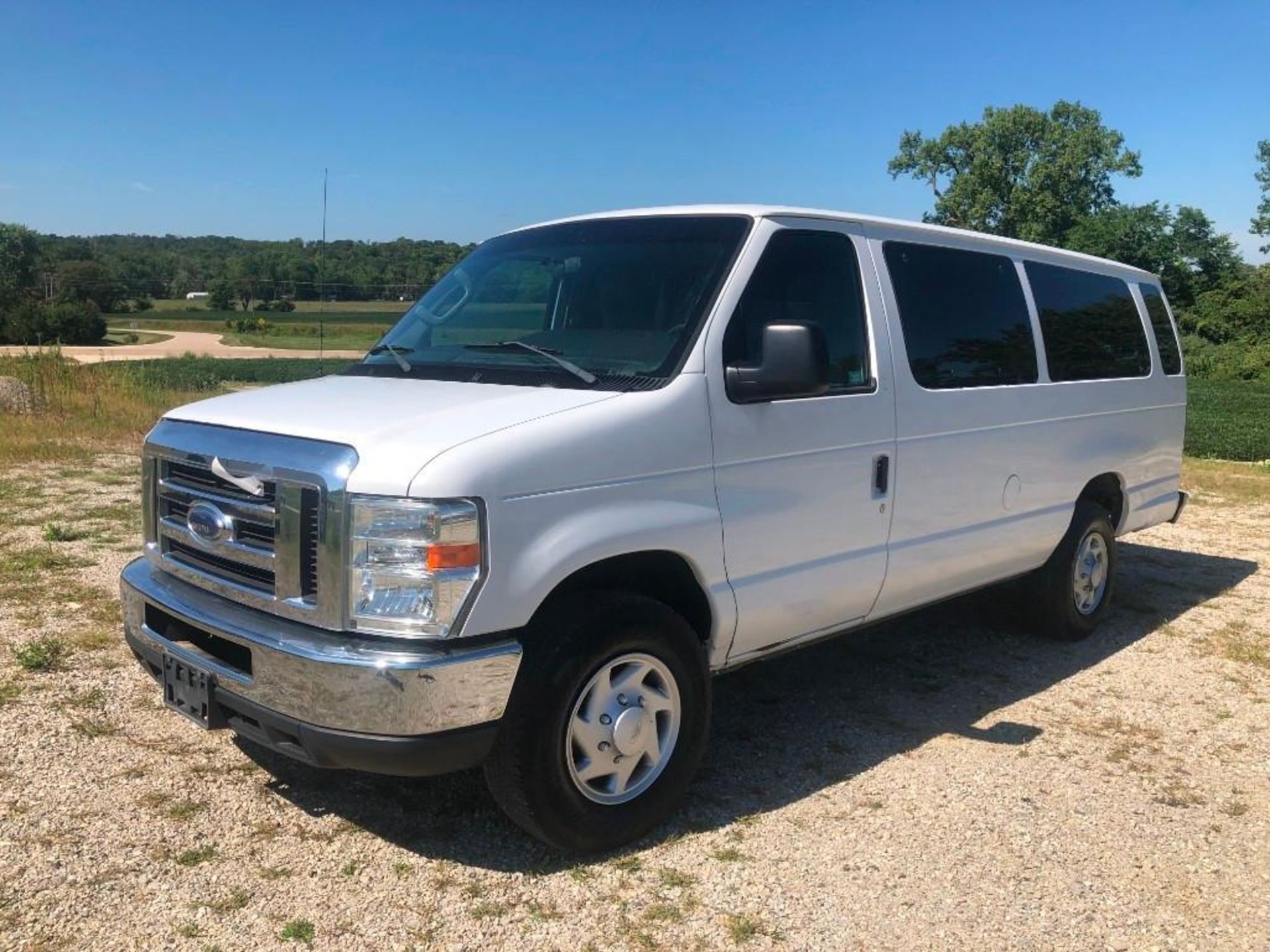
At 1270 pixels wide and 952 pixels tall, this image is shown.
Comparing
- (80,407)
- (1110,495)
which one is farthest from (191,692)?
(80,407)

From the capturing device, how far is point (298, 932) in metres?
3.01

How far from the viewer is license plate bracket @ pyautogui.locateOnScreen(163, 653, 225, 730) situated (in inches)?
132

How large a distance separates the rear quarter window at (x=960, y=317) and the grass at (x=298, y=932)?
3.11 meters

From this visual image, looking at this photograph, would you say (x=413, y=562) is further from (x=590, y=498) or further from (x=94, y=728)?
(x=94, y=728)

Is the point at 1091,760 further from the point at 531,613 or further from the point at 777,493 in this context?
the point at 531,613

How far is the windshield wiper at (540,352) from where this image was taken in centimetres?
361

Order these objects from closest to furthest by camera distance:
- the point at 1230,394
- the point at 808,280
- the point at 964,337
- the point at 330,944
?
the point at 330,944
the point at 808,280
the point at 964,337
the point at 1230,394

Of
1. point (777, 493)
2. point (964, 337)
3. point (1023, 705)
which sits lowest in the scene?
point (1023, 705)

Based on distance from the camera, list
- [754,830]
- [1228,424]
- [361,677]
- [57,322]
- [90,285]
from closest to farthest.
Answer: [361,677]
[754,830]
[1228,424]
[57,322]
[90,285]

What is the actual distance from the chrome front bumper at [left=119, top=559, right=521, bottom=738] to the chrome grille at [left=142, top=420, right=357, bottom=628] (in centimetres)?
8

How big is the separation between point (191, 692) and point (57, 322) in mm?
53013

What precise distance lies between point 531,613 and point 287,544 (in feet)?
2.46

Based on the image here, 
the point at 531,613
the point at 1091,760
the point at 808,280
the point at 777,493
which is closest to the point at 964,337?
the point at 808,280

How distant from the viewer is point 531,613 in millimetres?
3139
